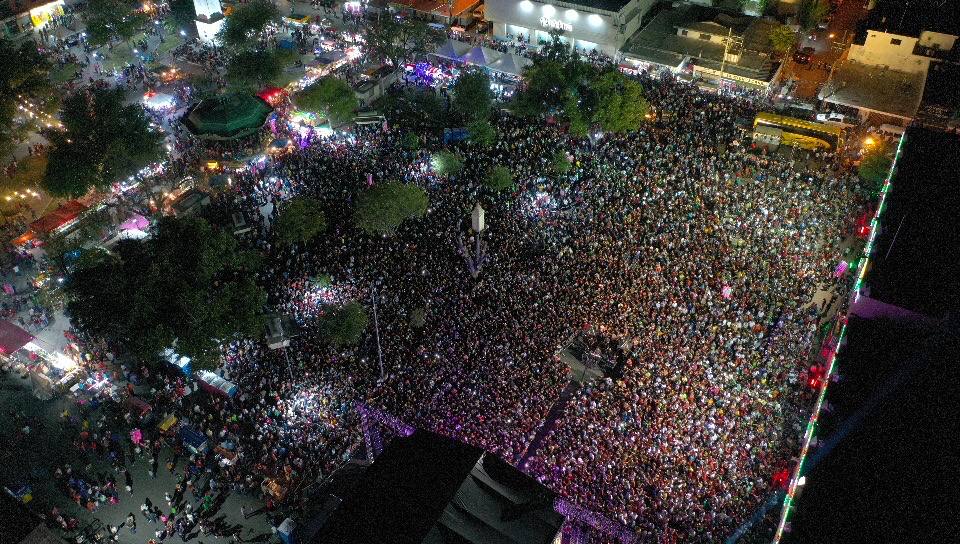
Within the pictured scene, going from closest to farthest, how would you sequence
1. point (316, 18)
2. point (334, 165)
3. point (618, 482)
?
point (618, 482), point (334, 165), point (316, 18)

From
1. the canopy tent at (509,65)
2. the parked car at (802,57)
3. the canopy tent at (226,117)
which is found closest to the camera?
the canopy tent at (226,117)

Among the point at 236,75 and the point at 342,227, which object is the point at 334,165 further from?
the point at 236,75

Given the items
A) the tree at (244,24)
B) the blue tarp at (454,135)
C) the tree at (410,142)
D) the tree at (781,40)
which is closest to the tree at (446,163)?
the tree at (410,142)

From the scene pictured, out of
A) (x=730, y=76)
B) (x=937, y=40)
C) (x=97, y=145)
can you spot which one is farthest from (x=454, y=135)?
(x=937, y=40)

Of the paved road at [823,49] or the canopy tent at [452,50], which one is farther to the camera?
the canopy tent at [452,50]

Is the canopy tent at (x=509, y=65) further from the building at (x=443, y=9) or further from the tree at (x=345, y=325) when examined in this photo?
A: the tree at (x=345, y=325)

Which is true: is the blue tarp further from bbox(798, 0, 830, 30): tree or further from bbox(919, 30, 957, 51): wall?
bbox(798, 0, 830, 30): tree

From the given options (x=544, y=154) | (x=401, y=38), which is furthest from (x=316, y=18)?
(x=544, y=154)
